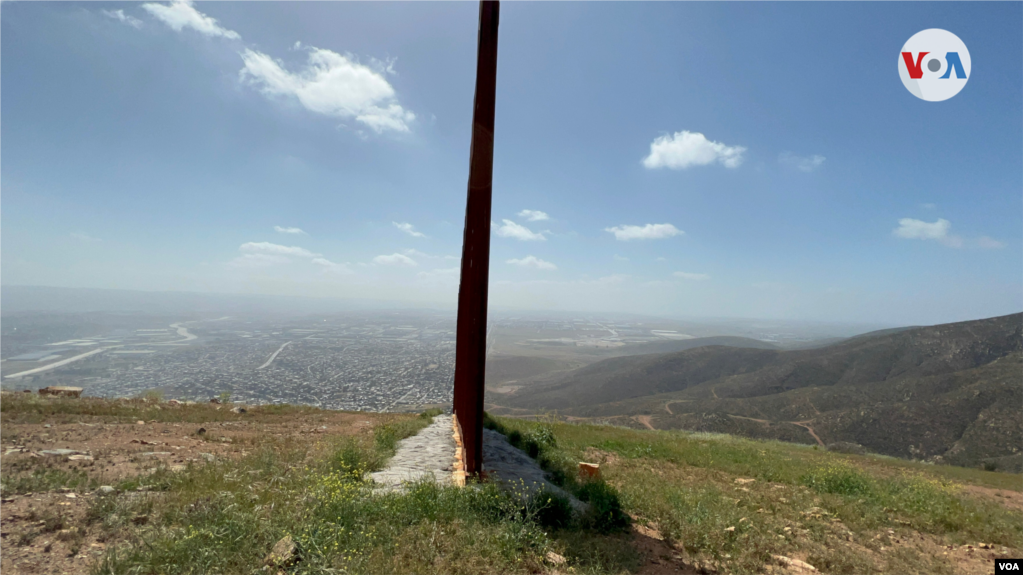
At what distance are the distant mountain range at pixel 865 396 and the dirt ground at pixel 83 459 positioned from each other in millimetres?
29985

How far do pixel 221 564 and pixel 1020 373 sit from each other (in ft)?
179

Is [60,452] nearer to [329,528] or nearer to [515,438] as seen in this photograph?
[329,528]

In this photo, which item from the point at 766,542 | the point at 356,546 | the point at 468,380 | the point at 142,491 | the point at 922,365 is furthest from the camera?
the point at 922,365

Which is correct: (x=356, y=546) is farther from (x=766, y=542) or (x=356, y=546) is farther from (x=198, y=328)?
(x=198, y=328)

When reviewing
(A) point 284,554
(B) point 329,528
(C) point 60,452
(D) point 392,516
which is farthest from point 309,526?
(C) point 60,452

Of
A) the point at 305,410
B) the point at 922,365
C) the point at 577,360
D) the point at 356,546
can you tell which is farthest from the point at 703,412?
the point at 577,360

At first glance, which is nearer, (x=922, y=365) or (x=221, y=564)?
(x=221, y=564)

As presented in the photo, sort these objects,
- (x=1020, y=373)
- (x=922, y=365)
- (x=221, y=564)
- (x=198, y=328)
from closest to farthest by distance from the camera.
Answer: (x=221, y=564), (x=1020, y=373), (x=922, y=365), (x=198, y=328)

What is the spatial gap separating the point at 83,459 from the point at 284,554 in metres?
5.38

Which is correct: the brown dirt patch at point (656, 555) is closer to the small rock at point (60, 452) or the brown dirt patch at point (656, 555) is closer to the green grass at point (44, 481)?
the green grass at point (44, 481)

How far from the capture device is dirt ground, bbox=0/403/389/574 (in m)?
3.04

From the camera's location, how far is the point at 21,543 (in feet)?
10.1

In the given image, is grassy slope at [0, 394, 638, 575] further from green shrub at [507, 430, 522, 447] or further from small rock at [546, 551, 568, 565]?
green shrub at [507, 430, 522, 447]

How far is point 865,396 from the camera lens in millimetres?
36969
